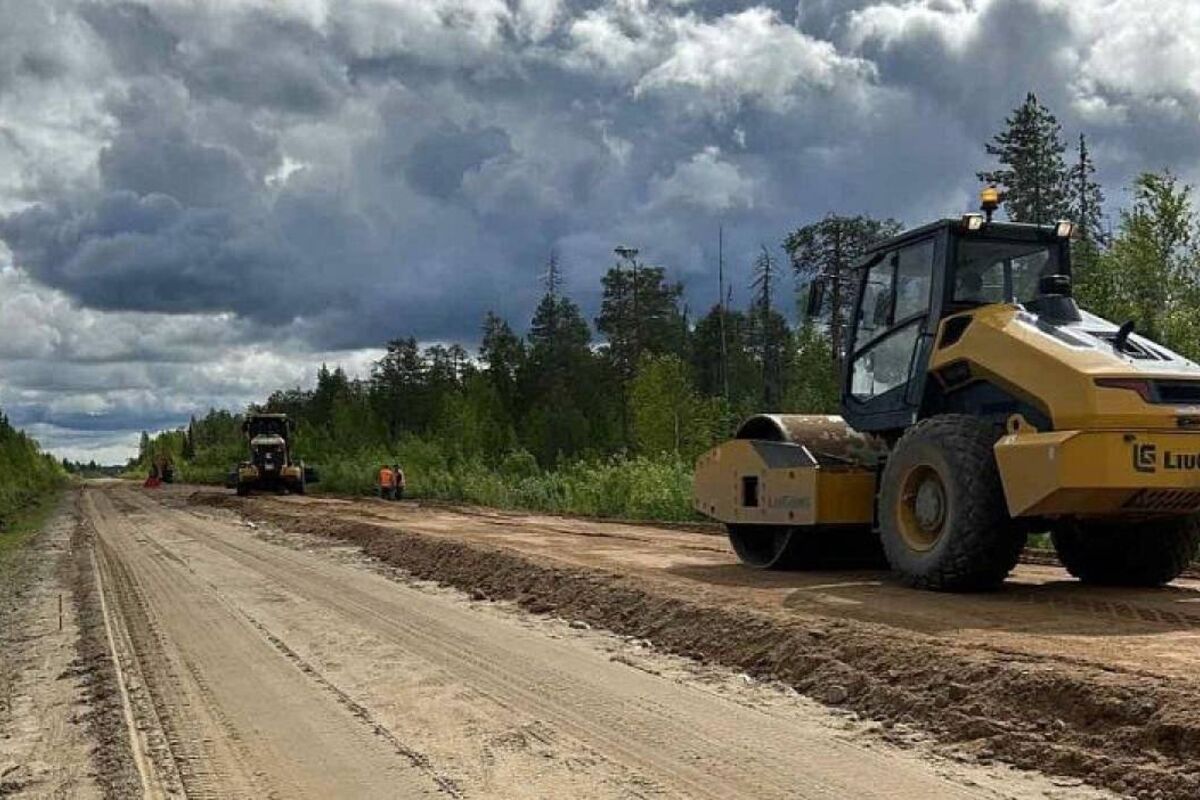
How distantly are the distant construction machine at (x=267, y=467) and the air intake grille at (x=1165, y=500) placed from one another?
37.3 m

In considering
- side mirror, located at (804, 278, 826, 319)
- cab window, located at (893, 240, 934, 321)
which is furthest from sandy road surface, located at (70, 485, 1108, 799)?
cab window, located at (893, 240, 934, 321)

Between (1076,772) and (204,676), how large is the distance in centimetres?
585

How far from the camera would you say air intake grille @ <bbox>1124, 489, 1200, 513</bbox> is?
26.7 ft

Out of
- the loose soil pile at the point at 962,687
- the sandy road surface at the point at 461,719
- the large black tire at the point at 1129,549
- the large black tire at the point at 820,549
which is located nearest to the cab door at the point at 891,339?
the large black tire at the point at 820,549

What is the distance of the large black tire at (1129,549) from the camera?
9.48 meters

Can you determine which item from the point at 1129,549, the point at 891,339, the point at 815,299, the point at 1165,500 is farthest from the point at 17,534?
the point at 1165,500

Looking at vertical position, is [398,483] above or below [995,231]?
below

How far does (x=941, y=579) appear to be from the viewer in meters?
9.20

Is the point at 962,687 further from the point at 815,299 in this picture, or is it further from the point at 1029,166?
the point at 1029,166

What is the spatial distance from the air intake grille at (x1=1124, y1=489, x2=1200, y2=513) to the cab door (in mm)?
2359

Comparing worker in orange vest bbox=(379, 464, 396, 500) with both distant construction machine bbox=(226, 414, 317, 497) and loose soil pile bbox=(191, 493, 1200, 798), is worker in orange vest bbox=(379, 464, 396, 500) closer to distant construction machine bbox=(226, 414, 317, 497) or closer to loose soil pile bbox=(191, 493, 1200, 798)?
distant construction machine bbox=(226, 414, 317, 497)

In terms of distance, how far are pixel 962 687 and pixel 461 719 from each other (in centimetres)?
282

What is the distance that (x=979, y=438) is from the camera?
8.94 metres

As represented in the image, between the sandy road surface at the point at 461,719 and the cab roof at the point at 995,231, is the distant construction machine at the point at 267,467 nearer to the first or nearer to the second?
the sandy road surface at the point at 461,719
